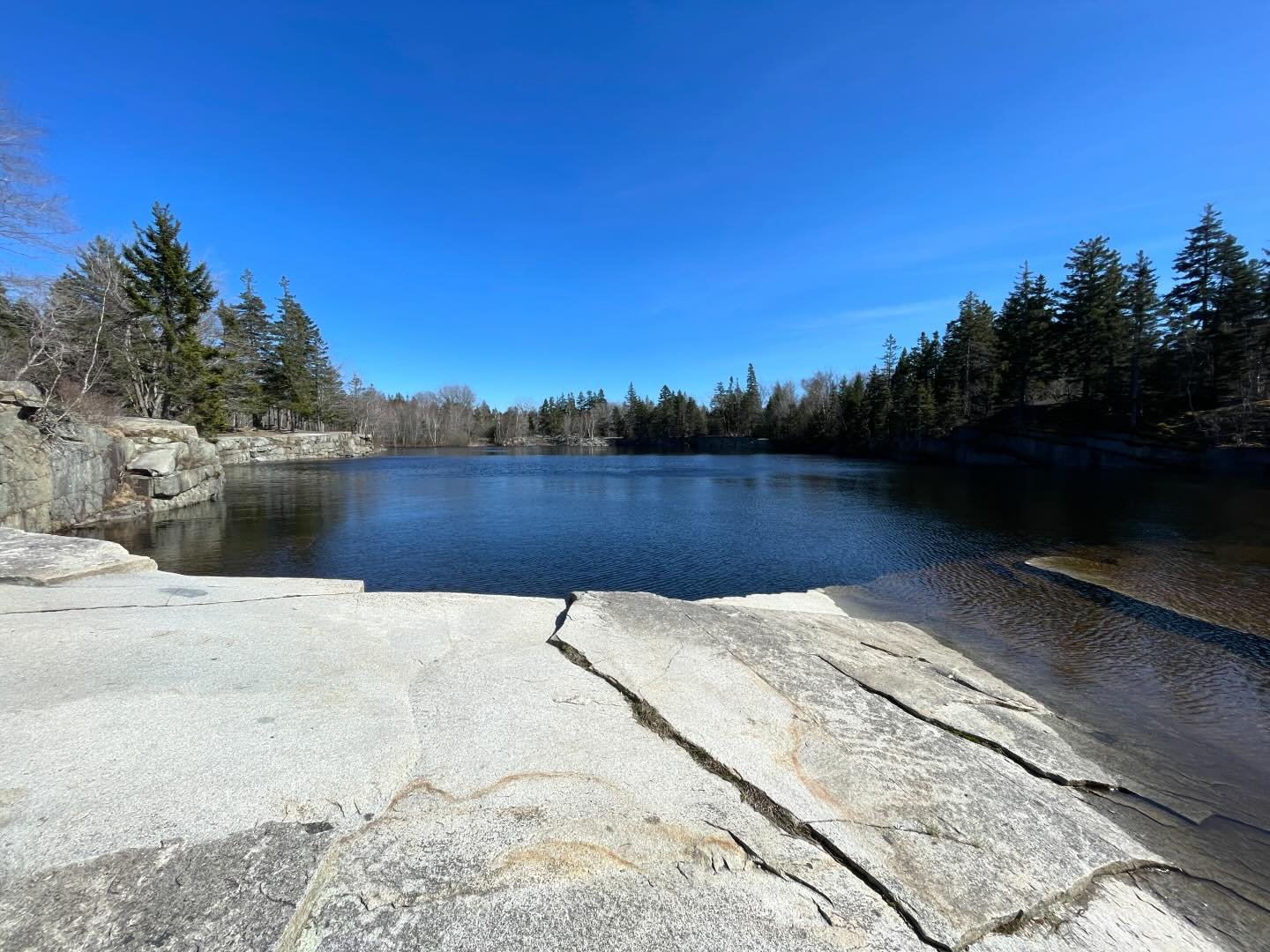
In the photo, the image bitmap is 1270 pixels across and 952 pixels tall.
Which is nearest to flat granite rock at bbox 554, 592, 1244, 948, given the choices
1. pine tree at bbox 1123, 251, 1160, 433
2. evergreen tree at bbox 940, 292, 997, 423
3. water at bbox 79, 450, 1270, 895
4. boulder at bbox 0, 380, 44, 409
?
water at bbox 79, 450, 1270, 895

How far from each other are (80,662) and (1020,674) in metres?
12.4

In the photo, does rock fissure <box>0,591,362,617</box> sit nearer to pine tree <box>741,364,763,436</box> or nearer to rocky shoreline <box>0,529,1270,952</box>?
rocky shoreline <box>0,529,1270,952</box>

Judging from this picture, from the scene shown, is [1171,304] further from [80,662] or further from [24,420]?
[24,420]

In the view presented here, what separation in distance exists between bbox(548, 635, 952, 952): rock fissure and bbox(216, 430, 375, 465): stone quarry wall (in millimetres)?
57278

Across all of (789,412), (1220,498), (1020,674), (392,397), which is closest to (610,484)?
(1020,674)

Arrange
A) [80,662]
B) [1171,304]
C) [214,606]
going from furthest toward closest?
A: 1. [1171,304]
2. [214,606]
3. [80,662]

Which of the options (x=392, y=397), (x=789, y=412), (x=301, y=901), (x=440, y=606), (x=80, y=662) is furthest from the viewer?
(x=392, y=397)

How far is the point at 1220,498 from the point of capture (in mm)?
29359

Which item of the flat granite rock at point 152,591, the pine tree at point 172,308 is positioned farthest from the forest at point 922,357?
the flat granite rock at point 152,591

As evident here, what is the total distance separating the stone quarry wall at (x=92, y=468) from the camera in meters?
16.8

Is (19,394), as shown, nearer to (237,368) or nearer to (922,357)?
(237,368)

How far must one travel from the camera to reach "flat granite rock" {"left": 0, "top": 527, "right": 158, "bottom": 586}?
7200 mm

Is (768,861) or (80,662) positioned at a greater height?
(80,662)

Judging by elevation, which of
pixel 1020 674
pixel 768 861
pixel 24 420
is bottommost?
pixel 1020 674
